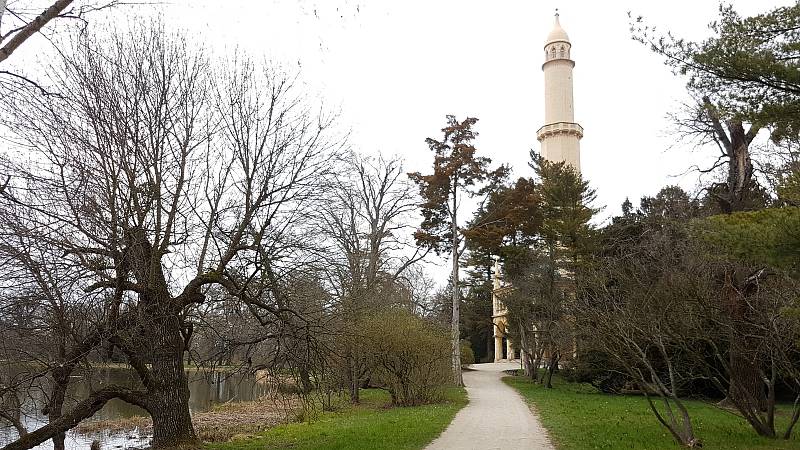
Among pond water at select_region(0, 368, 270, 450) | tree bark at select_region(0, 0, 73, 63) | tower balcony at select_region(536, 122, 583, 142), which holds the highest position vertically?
tower balcony at select_region(536, 122, 583, 142)

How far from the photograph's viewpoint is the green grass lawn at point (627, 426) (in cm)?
1079

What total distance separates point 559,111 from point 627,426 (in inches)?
1436

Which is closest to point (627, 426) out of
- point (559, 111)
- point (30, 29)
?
point (30, 29)

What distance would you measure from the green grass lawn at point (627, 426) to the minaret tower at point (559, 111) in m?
27.4

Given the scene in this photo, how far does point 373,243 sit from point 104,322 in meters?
18.0

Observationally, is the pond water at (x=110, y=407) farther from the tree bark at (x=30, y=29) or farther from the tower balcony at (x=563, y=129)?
the tower balcony at (x=563, y=129)

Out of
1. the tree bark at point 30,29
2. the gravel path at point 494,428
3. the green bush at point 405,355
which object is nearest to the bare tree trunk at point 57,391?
the tree bark at point 30,29

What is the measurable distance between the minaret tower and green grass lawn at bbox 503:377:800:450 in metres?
27.4

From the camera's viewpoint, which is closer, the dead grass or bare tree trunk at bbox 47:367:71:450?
bare tree trunk at bbox 47:367:71:450

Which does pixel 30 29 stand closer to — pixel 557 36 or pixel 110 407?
pixel 110 407

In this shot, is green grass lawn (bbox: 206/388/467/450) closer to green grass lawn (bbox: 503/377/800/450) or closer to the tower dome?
green grass lawn (bbox: 503/377/800/450)

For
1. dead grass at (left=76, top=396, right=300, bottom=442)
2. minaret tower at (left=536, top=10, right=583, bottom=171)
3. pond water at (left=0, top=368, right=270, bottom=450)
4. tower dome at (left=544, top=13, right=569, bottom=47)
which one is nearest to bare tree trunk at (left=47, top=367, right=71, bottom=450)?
pond water at (left=0, top=368, right=270, bottom=450)

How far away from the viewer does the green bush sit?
1911 centimetres

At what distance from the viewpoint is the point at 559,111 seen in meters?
47.1
